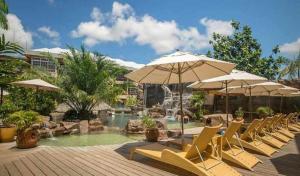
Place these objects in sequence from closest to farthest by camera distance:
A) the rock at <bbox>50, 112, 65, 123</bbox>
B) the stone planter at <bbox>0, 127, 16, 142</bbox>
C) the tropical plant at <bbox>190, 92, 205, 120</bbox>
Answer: the stone planter at <bbox>0, 127, 16, 142</bbox>
the rock at <bbox>50, 112, 65, 123</bbox>
the tropical plant at <bbox>190, 92, 205, 120</bbox>

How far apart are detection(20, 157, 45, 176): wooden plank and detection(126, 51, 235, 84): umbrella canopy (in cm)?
341

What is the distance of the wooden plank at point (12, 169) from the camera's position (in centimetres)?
495

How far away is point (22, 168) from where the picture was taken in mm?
5297

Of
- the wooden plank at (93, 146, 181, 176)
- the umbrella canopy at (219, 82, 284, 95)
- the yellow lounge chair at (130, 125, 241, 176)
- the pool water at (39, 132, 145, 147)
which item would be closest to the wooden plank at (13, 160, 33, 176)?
the wooden plank at (93, 146, 181, 176)

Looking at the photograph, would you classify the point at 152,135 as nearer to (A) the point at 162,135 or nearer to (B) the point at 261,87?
(A) the point at 162,135

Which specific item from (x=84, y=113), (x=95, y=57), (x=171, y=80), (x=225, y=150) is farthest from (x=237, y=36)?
(x=225, y=150)

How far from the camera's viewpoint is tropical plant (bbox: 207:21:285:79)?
30641mm

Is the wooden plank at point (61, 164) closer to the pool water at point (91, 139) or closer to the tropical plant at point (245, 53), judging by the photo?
the pool water at point (91, 139)

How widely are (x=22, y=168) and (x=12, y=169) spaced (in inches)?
7.6

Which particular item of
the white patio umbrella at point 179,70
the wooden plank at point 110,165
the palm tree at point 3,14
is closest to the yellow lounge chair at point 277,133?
the white patio umbrella at point 179,70

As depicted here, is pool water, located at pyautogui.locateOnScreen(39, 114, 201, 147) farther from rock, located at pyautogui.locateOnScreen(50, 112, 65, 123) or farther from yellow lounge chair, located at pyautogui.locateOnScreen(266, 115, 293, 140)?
yellow lounge chair, located at pyautogui.locateOnScreen(266, 115, 293, 140)

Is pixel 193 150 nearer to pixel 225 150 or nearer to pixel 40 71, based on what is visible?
pixel 225 150

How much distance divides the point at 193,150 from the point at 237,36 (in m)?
30.7

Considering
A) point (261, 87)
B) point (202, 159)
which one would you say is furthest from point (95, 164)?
point (261, 87)
